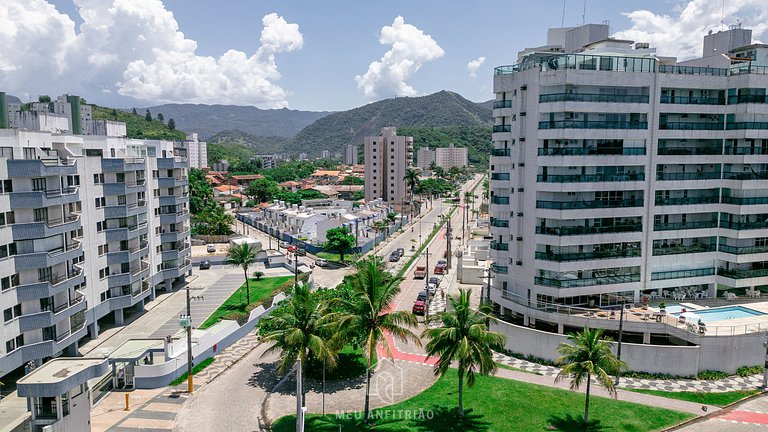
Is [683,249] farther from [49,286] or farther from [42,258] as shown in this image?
[42,258]

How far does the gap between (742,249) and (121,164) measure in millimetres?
64697

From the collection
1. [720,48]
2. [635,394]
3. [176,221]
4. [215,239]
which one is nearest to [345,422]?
[635,394]

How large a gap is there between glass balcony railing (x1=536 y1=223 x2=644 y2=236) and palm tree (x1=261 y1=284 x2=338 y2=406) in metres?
22.6

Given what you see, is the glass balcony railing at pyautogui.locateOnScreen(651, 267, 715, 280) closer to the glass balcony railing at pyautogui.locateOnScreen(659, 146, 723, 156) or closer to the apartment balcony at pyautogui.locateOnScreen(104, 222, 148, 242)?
the glass balcony railing at pyautogui.locateOnScreen(659, 146, 723, 156)

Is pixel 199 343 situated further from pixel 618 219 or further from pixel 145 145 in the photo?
pixel 618 219

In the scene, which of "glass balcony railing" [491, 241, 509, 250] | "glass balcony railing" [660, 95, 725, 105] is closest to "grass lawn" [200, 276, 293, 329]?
"glass balcony railing" [491, 241, 509, 250]

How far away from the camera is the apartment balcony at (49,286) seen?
133 ft

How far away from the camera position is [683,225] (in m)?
52.4

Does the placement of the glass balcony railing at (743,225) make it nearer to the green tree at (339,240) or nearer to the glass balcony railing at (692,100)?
the glass balcony railing at (692,100)

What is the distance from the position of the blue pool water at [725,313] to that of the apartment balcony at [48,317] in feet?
182

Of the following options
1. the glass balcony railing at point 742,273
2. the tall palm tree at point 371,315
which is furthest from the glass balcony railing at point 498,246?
the glass balcony railing at point 742,273

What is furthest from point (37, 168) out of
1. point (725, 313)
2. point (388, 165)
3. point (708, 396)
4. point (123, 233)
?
point (388, 165)

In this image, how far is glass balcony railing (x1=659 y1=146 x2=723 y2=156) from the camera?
50.6m

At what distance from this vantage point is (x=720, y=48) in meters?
57.4
